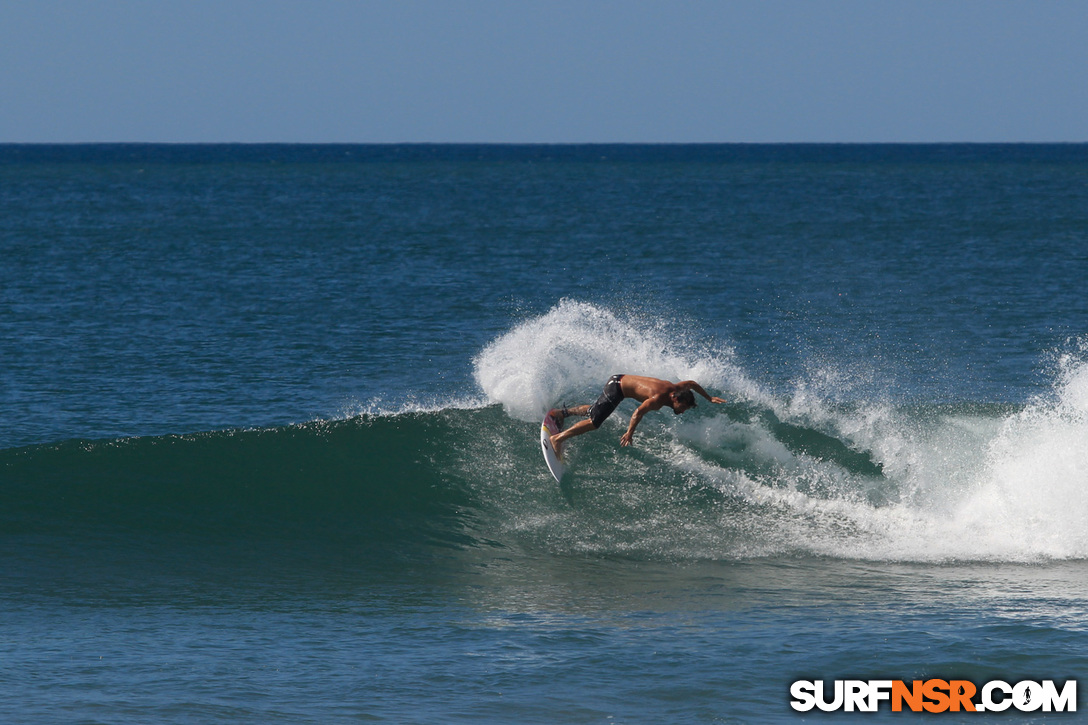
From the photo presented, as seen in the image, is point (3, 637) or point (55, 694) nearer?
point (55, 694)

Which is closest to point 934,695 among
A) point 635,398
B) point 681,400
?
point 681,400

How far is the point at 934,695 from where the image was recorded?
7.98 m

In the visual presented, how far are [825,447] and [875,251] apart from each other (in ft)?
104

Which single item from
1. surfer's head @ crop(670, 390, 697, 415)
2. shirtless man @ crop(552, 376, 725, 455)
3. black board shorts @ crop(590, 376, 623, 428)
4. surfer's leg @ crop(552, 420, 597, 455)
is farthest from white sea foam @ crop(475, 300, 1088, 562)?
surfer's head @ crop(670, 390, 697, 415)

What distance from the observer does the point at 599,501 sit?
13047mm

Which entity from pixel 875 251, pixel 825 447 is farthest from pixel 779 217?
pixel 825 447

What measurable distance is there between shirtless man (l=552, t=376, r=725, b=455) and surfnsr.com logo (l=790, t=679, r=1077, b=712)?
3386 mm

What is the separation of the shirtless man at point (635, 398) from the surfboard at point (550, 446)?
0.06m

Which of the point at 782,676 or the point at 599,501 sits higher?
the point at 599,501

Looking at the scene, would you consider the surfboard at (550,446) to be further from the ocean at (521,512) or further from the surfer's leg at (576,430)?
the ocean at (521,512)

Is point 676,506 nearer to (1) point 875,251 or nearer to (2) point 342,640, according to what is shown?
(2) point 342,640

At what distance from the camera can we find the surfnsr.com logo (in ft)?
25.5

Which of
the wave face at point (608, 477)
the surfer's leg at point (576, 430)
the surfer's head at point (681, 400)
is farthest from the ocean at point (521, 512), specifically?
the surfer's head at point (681, 400)

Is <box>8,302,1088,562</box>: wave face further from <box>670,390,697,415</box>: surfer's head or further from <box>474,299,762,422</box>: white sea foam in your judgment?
<box>670,390,697,415</box>: surfer's head
